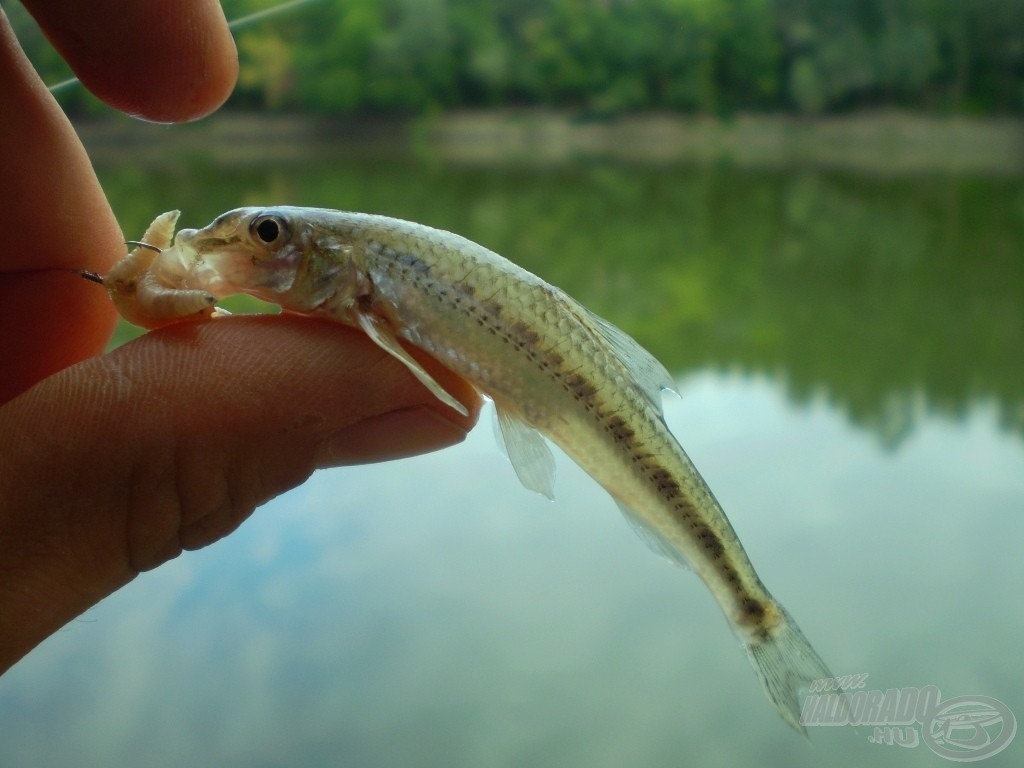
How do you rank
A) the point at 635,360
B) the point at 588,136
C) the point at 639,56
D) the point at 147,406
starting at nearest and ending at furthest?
the point at 147,406 < the point at 635,360 < the point at 639,56 < the point at 588,136

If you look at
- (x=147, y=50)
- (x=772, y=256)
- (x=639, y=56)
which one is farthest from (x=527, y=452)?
(x=772, y=256)

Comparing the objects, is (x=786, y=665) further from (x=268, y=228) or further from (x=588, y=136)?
(x=588, y=136)

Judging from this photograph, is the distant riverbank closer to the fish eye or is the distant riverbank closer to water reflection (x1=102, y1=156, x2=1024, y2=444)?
water reflection (x1=102, y1=156, x2=1024, y2=444)

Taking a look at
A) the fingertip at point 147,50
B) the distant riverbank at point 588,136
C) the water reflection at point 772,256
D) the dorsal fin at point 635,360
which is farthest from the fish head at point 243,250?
the distant riverbank at point 588,136

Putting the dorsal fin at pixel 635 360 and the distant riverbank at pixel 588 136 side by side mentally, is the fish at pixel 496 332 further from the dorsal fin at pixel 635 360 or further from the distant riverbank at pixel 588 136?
the distant riverbank at pixel 588 136

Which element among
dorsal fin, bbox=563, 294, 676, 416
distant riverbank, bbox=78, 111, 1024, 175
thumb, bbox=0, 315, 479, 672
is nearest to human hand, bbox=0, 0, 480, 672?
thumb, bbox=0, 315, 479, 672

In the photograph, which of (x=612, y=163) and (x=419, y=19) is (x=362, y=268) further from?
(x=612, y=163)

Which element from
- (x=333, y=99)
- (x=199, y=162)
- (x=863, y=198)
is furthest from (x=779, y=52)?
(x=199, y=162)
